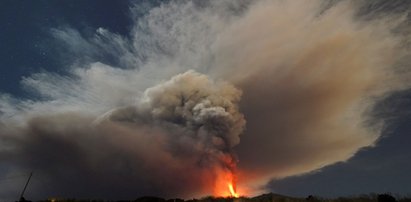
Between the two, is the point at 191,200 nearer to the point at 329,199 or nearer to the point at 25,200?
the point at 329,199

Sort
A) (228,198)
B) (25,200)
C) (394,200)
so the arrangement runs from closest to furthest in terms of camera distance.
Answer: (394,200) → (25,200) → (228,198)

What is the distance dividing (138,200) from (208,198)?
1263 centimetres

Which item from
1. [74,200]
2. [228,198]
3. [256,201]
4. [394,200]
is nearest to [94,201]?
[74,200]

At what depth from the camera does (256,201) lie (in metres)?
60.8

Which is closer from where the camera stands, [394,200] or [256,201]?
[394,200]

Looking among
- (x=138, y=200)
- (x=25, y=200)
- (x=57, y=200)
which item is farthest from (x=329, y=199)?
(x=25, y=200)

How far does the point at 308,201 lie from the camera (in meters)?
59.0

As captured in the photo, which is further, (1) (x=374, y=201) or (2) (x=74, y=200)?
(2) (x=74, y=200)

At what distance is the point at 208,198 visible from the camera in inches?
2515

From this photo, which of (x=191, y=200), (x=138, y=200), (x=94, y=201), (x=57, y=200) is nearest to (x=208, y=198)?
(x=191, y=200)

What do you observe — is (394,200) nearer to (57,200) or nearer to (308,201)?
(308,201)

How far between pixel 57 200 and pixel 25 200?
4941mm

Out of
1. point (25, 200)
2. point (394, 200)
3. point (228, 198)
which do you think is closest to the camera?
point (394, 200)

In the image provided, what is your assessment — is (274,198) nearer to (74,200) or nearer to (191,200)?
(191,200)
